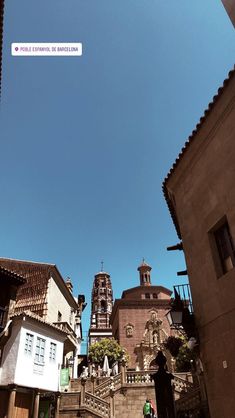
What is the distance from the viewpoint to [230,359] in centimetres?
698

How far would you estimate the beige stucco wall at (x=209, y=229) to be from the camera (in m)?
7.20

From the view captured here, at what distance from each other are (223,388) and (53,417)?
1621cm

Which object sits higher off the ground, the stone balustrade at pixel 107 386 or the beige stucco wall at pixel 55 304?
the beige stucco wall at pixel 55 304

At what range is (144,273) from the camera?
58.7 m

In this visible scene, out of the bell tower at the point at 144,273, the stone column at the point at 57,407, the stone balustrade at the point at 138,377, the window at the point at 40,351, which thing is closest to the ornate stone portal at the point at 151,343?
the bell tower at the point at 144,273

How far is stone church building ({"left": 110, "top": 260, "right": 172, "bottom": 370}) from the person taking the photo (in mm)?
43531

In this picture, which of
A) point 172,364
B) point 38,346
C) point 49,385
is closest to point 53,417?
point 49,385

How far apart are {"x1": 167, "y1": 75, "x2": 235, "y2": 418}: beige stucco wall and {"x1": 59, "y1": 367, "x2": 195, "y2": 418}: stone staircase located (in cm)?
1354

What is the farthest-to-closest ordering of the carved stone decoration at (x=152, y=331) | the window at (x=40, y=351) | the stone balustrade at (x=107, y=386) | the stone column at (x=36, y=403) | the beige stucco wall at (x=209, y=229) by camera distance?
1. the carved stone decoration at (x=152, y=331)
2. the stone balustrade at (x=107, y=386)
3. the window at (x=40, y=351)
4. the stone column at (x=36, y=403)
5. the beige stucco wall at (x=209, y=229)

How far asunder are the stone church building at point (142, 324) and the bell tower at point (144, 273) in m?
5.03

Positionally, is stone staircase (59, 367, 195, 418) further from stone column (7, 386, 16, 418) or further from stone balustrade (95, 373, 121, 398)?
stone column (7, 386, 16, 418)

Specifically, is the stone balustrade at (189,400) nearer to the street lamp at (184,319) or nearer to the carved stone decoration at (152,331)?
the street lamp at (184,319)

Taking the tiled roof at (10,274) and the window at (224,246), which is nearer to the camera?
the window at (224,246)

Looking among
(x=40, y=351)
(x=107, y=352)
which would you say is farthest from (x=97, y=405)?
(x=107, y=352)
